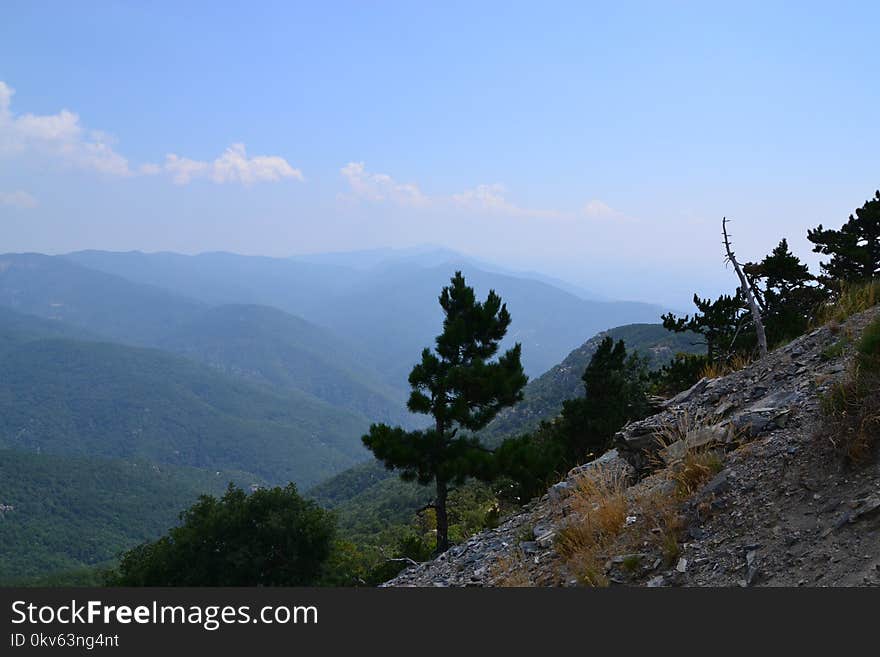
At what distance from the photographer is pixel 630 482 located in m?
7.54

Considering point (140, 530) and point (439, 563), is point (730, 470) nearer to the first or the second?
point (439, 563)

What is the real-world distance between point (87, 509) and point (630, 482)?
170948 millimetres

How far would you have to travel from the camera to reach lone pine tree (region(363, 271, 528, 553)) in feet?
45.9

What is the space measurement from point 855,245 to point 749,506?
1659 centimetres

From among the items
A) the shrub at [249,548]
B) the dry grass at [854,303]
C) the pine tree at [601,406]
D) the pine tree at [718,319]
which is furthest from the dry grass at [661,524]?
the shrub at [249,548]

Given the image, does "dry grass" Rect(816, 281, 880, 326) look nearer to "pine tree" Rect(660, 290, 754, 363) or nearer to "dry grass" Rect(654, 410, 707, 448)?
"dry grass" Rect(654, 410, 707, 448)

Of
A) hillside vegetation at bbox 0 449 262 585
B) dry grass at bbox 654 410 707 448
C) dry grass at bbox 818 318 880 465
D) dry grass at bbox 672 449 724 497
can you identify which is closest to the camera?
dry grass at bbox 818 318 880 465

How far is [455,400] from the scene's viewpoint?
563 inches

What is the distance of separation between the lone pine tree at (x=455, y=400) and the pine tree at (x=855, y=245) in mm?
10971

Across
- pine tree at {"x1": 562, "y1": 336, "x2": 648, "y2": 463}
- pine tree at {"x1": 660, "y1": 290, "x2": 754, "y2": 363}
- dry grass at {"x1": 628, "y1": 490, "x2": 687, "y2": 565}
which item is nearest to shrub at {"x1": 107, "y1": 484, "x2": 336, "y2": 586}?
pine tree at {"x1": 562, "y1": 336, "x2": 648, "y2": 463}

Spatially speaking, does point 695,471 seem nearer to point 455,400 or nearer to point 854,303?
point 854,303

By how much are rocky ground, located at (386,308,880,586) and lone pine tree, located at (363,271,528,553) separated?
5558 millimetres

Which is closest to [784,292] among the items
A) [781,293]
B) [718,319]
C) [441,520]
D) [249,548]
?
[781,293]

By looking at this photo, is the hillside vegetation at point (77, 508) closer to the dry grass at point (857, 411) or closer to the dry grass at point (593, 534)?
the dry grass at point (593, 534)
